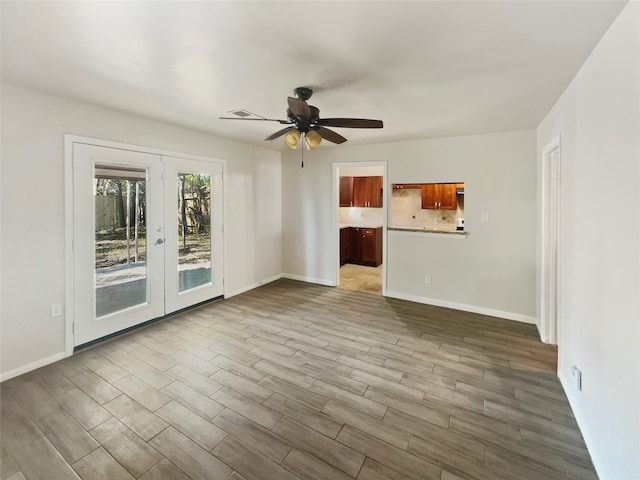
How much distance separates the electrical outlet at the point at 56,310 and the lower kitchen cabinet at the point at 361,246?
5066mm

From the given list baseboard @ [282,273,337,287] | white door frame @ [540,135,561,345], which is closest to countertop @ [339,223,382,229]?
baseboard @ [282,273,337,287]

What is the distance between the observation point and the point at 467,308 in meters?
4.18

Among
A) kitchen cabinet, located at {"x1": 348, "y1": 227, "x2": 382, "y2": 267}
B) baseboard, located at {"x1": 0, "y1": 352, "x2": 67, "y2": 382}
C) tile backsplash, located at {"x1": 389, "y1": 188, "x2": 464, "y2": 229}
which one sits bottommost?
baseboard, located at {"x1": 0, "y1": 352, "x2": 67, "y2": 382}

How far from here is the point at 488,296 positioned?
403 centimetres

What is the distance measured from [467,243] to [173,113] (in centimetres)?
408

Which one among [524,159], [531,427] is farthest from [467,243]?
[531,427]

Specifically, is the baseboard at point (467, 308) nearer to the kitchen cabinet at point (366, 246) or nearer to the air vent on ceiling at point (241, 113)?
the kitchen cabinet at point (366, 246)

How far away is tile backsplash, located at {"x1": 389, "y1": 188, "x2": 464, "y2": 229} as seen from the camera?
574 cm

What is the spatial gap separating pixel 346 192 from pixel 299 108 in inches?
202

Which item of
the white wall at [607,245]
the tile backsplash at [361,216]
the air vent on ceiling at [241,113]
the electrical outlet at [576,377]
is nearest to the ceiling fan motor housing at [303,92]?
the air vent on ceiling at [241,113]

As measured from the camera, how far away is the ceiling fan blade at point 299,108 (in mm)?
2124

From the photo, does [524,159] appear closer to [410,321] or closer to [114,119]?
[410,321]

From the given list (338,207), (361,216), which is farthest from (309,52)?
(361,216)

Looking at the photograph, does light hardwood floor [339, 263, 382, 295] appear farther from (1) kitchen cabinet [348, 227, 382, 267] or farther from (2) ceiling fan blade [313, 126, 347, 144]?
(2) ceiling fan blade [313, 126, 347, 144]
